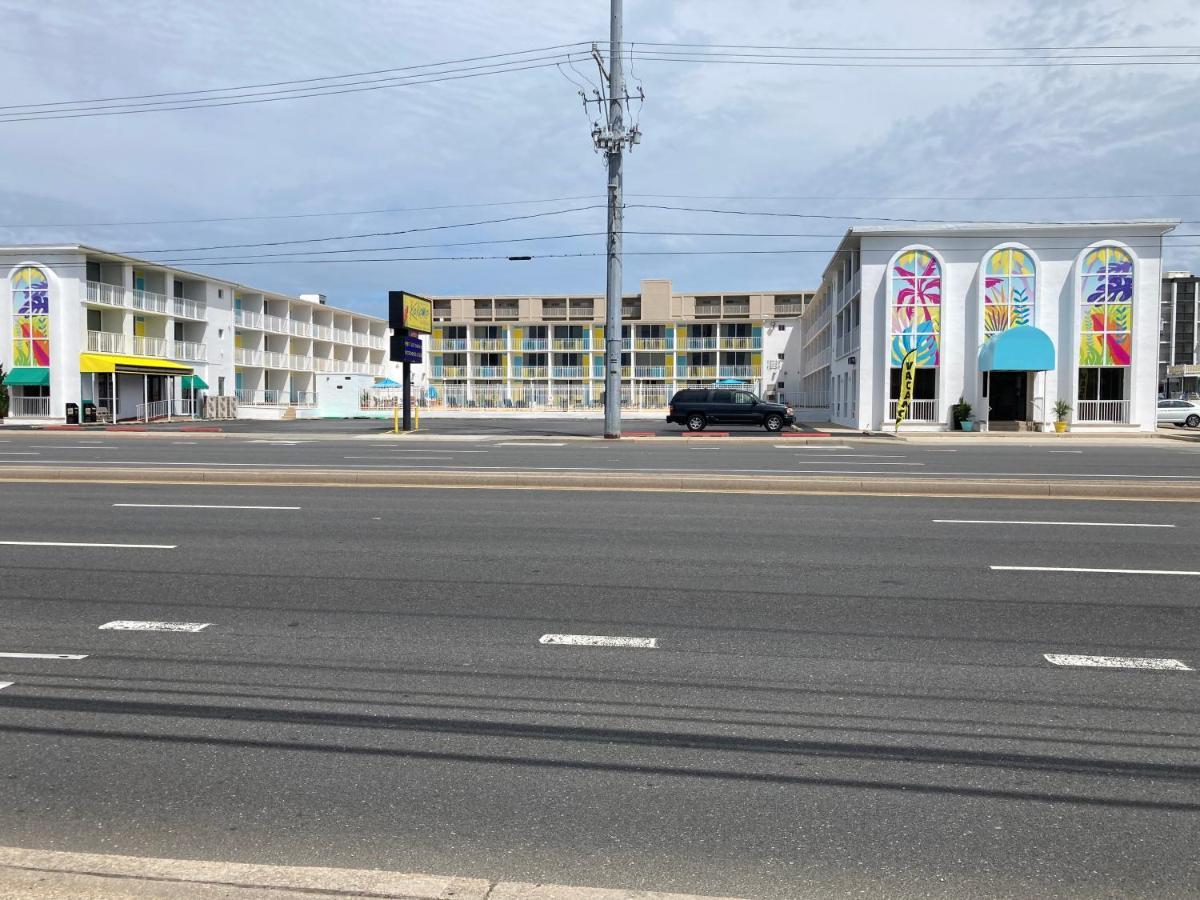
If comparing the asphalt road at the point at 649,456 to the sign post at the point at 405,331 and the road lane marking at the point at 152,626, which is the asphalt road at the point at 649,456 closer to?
the sign post at the point at 405,331

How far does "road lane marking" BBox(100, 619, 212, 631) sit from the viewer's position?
636cm

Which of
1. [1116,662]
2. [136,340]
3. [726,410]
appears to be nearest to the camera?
[1116,662]

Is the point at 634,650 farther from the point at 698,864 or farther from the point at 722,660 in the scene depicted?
the point at 698,864

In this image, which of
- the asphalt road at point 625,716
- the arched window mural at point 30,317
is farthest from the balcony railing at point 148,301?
the asphalt road at point 625,716

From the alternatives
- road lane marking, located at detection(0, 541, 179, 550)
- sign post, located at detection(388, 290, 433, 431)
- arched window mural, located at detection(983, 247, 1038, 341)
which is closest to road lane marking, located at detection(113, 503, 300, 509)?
road lane marking, located at detection(0, 541, 179, 550)

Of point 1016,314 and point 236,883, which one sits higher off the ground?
point 1016,314

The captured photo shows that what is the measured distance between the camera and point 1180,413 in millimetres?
45438

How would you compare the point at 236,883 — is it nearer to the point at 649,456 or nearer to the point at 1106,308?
the point at 649,456

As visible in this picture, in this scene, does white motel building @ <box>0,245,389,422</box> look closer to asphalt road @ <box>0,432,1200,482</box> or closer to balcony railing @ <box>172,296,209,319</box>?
balcony railing @ <box>172,296,209,319</box>

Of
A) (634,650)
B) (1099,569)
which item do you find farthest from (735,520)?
(634,650)

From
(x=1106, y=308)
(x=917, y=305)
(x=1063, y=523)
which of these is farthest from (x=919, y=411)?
(x=1063, y=523)

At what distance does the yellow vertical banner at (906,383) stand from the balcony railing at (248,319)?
149 feet

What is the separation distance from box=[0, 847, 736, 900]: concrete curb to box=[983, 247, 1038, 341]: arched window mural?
3798 cm

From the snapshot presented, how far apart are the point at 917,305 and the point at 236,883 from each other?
1495 inches
